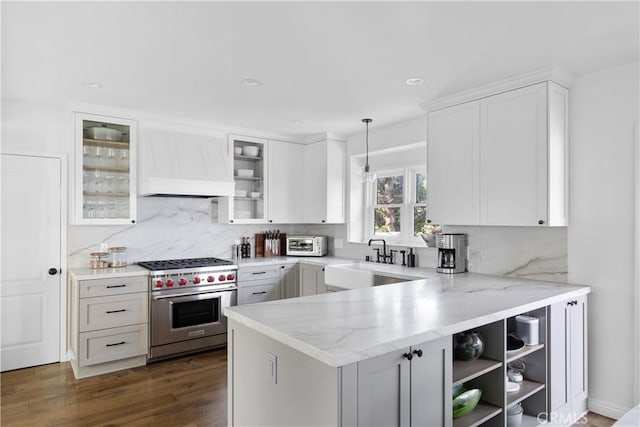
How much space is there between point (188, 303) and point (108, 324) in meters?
0.70

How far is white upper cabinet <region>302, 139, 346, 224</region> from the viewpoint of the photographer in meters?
4.85

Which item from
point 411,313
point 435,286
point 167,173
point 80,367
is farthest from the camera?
point 167,173

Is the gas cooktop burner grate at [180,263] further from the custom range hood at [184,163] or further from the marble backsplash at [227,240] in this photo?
the custom range hood at [184,163]

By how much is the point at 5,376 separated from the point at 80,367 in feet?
2.28

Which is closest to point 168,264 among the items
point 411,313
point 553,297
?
point 411,313

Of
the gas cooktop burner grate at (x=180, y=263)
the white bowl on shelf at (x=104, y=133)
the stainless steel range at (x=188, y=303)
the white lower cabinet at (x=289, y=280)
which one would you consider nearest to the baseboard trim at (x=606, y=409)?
the white lower cabinet at (x=289, y=280)

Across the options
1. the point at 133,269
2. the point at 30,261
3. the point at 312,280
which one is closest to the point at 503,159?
the point at 312,280

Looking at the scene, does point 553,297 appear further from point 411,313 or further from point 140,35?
point 140,35

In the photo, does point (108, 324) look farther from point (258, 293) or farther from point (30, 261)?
point (258, 293)

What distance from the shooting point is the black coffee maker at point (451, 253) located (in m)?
3.50

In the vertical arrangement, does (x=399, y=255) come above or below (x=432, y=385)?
above

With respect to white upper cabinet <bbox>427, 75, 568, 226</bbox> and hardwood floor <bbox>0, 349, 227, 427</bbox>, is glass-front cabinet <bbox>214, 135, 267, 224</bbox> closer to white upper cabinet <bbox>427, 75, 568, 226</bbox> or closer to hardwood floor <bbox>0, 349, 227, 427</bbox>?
hardwood floor <bbox>0, 349, 227, 427</bbox>

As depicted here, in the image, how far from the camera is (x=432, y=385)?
1795 millimetres

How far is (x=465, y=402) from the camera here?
6.81 ft
